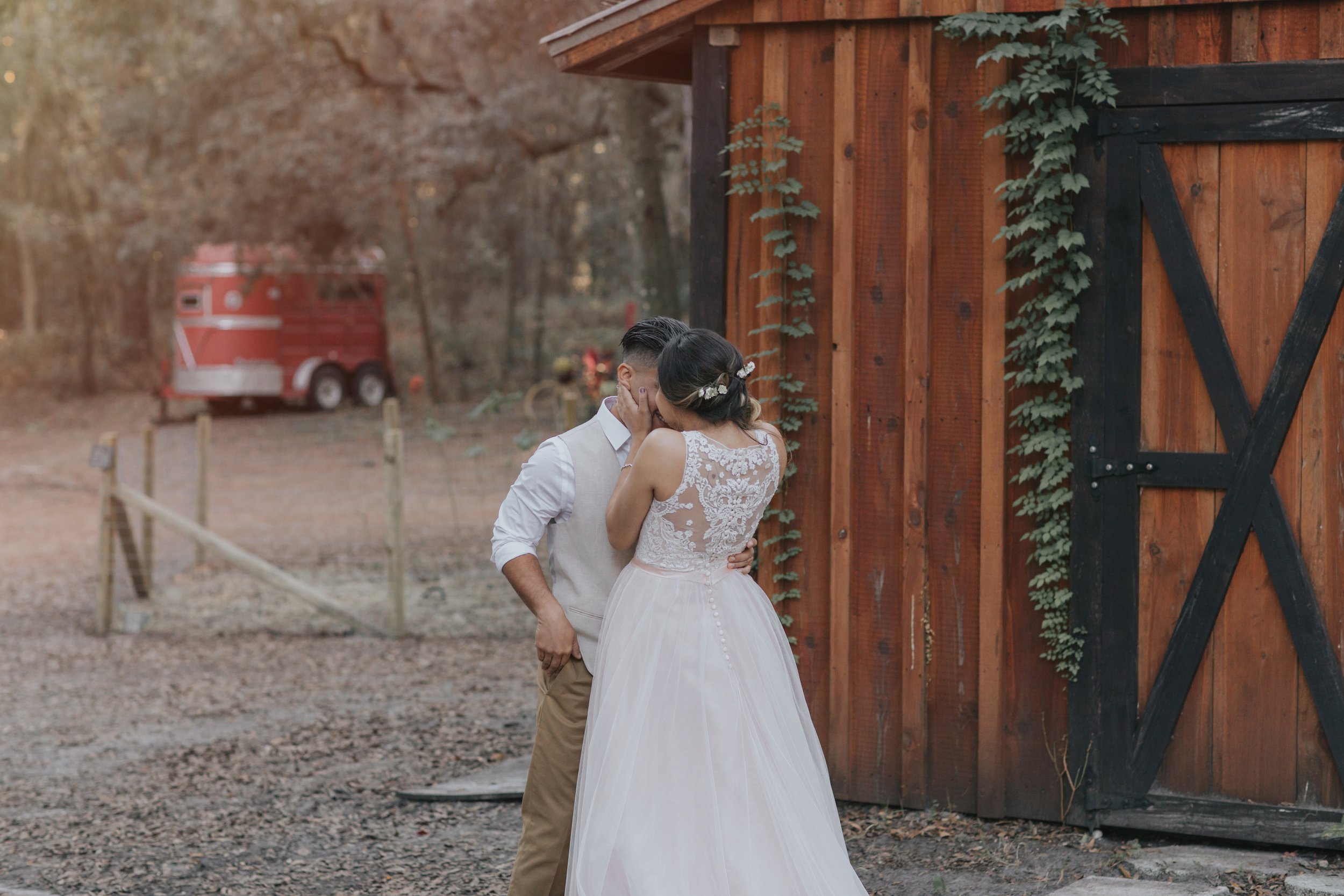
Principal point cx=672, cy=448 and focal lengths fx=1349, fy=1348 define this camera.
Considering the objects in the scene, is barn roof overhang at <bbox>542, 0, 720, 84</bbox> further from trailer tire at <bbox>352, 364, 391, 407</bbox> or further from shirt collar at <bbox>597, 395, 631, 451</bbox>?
trailer tire at <bbox>352, 364, 391, 407</bbox>

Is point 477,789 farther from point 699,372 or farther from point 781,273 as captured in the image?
point 699,372

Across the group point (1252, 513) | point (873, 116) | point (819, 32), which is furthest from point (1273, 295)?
point (819, 32)

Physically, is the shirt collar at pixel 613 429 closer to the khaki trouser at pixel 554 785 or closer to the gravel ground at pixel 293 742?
the khaki trouser at pixel 554 785

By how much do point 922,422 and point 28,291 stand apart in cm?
3269

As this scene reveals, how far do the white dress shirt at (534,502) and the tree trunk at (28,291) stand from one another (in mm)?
31750

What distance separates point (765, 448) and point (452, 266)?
2731 centimetres

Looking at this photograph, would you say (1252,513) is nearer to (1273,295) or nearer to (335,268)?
(1273,295)

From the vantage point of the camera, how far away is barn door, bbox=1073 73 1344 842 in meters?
4.62

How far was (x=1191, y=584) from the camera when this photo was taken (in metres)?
4.77

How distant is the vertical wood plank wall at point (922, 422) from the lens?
479 cm

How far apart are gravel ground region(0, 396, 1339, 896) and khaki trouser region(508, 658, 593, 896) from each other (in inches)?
41.3

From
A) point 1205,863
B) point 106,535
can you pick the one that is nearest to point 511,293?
point 106,535

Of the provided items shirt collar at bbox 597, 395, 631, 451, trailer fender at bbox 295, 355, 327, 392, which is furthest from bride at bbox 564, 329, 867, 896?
trailer fender at bbox 295, 355, 327, 392

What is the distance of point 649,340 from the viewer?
3.64 m
